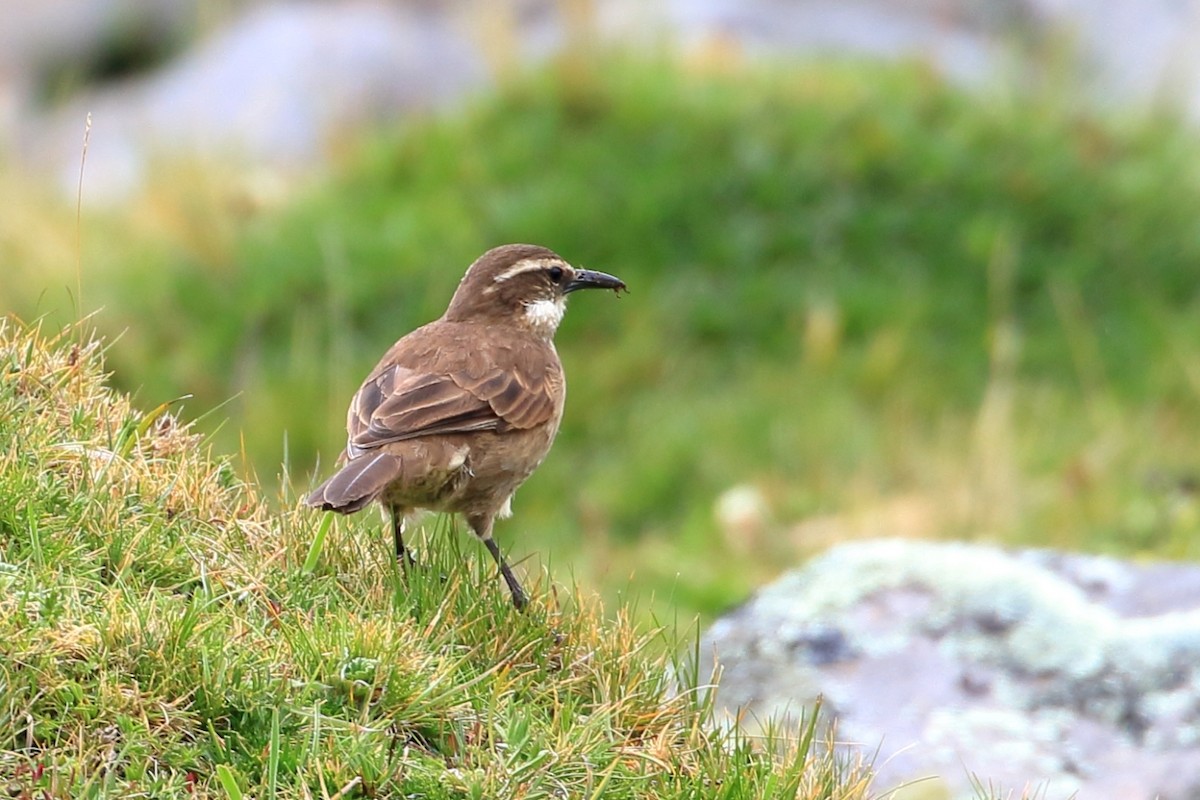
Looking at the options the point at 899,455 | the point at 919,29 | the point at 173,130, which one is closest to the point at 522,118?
the point at 173,130

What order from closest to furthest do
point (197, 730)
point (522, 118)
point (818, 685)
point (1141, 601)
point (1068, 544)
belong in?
point (197, 730)
point (818, 685)
point (1141, 601)
point (1068, 544)
point (522, 118)

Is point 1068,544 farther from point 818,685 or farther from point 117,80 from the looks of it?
point 117,80

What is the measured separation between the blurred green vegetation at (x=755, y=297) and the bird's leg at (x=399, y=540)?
442 cm

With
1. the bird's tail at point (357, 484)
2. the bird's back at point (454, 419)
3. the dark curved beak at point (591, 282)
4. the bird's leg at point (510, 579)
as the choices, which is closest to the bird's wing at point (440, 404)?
the bird's back at point (454, 419)

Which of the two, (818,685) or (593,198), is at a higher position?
(593,198)

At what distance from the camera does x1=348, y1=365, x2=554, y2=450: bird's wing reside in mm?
5914

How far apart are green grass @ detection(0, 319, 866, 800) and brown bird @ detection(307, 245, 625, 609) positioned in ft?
0.99

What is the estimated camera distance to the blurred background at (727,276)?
35.7 ft

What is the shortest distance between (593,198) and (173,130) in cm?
435

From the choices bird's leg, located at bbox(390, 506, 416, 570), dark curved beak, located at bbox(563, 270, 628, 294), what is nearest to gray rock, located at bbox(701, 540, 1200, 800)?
bird's leg, located at bbox(390, 506, 416, 570)

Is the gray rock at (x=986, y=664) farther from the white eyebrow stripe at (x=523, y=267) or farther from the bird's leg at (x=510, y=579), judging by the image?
the white eyebrow stripe at (x=523, y=267)

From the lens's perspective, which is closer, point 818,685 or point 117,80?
point 818,685

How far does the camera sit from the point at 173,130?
48.5 ft

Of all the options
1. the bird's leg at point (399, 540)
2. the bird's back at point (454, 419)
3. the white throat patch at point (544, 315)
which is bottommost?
the bird's leg at point (399, 540)
